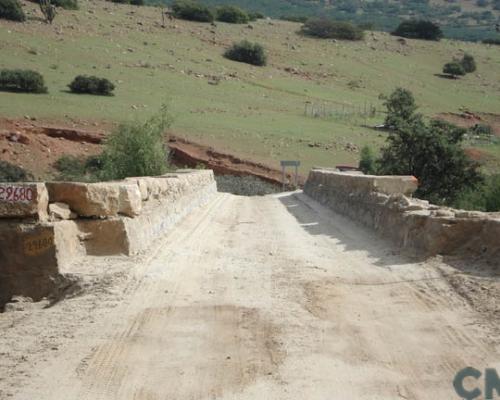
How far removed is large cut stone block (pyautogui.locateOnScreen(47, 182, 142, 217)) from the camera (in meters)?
8.83

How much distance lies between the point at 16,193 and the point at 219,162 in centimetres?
3097

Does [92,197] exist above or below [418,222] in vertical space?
above

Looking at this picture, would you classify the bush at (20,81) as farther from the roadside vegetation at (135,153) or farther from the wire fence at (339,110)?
the wire fence at (339,110)

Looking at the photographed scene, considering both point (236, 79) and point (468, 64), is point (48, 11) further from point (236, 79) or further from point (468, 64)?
point (468, 64)

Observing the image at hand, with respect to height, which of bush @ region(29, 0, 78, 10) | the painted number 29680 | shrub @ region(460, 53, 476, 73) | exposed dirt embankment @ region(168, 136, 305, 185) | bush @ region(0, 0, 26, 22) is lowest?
exposed dirt embankment @ region(168, 136, 305, 185)

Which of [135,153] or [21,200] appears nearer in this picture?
[21,200]

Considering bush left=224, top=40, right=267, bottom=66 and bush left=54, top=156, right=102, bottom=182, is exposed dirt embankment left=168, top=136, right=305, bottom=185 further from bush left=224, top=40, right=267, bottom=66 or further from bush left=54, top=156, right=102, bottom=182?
bush left=224, top=40, right=267, bottom=66

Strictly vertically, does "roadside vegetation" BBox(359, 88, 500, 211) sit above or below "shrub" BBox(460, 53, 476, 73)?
below

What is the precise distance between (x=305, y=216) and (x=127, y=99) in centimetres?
3031

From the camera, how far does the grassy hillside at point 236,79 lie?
42.9 metres

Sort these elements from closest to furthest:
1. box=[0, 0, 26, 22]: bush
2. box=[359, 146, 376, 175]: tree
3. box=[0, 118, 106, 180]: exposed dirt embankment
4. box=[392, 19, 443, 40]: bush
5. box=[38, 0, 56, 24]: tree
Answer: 1. box=[359, 146, 376, 175]: tree
2. box=[0, 118, 106, 180]: exposed dirt embankment
3. box=[0, 0, 26, 22]: bush
4. box=[38, 0, 56, 24]: tree
5. box=[392, 19, 443, 40]: bush
